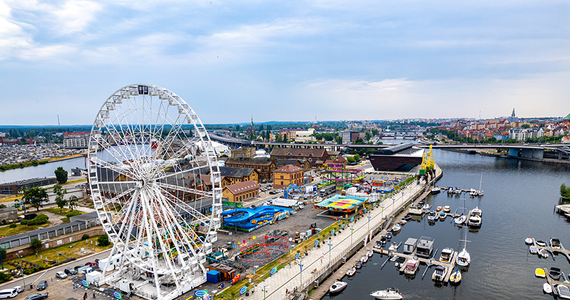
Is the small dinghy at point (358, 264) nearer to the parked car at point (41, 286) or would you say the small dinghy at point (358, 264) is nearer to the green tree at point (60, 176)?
the parked car at point (41, 286)

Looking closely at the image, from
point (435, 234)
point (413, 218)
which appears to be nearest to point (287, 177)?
point (413, 218)

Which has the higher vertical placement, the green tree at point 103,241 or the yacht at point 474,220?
the green tree at point 103,241

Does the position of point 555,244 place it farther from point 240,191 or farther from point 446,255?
point 240,191

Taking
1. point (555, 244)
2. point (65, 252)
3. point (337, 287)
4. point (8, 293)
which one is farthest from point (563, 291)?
point (65, 252)

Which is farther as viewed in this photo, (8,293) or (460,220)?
(460,220)

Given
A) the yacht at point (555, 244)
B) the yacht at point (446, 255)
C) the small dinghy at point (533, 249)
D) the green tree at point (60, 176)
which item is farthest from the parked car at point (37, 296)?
the green tree at point (60, 176)

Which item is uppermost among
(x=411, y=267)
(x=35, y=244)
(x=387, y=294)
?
(x=35, y=244)
